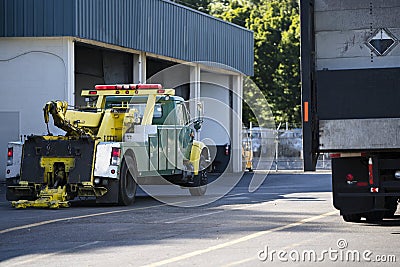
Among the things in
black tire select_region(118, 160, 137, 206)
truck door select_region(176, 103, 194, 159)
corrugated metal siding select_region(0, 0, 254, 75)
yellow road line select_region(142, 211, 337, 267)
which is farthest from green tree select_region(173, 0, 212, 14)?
yellow road line select_region(142, 211, 337, 267)

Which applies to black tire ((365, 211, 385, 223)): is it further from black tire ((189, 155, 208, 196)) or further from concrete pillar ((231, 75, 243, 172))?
concrete pillar ((231, 75, 243, 172))

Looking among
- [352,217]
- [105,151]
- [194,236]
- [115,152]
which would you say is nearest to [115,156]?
[115,152]

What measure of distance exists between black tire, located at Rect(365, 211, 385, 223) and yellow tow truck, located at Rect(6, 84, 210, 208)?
6096 mm

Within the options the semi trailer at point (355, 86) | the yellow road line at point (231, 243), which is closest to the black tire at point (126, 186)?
the yellow road line at point (231, 243)

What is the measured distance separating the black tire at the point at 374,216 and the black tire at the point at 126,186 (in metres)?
6.30

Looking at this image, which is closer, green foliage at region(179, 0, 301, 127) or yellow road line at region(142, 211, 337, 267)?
yellow road line at region(142, 211, 337, 267)

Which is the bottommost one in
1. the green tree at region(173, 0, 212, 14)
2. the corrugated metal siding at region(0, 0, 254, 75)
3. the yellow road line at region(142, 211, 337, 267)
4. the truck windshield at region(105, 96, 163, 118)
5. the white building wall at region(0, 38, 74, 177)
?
the yellow road line at region(142, 211, 337, 267)

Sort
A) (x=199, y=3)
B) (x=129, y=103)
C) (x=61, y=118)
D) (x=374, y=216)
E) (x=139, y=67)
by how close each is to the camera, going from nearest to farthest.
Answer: (x=374, y=216)
(x=61, y=118)
(x=129, y=103)
(x=139, y=67)
(x=199, y=3)

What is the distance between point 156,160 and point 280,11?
5686 cm

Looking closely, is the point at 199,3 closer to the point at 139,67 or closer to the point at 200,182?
the point at 139,67

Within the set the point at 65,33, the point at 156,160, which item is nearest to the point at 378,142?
the point at 156,160

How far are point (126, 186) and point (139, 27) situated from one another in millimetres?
13735

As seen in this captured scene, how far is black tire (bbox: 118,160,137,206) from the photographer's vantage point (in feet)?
67.1

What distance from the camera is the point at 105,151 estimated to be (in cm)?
1997
